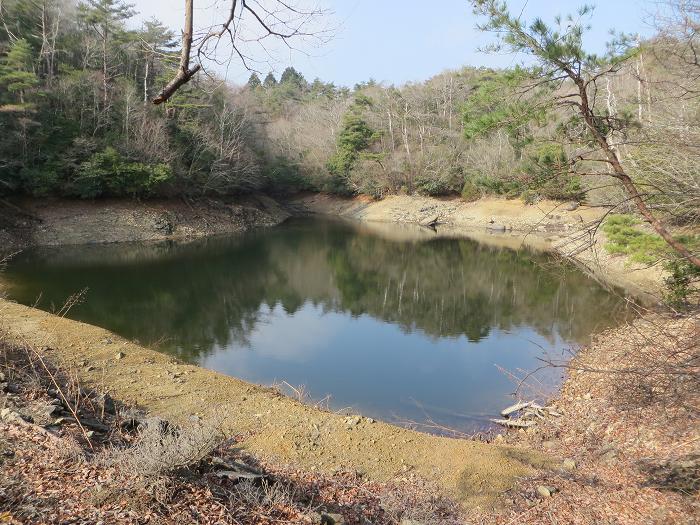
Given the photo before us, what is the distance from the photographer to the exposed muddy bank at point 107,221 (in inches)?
983

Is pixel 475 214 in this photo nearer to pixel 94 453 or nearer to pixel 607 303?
pixel 607 303

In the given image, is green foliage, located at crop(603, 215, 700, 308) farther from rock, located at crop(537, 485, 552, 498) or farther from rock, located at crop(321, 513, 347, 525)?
rock, located at crop(321, 513, 347, 525)

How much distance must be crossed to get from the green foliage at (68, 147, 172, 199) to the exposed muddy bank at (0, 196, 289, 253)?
972 mm

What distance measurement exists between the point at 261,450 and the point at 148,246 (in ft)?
75.0

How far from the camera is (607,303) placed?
1672 centimetres

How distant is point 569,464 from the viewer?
625 cm

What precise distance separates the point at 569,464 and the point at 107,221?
1094 inches

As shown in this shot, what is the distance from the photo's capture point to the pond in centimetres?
1065

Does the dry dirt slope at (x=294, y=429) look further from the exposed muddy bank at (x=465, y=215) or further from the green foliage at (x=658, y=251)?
the exposed muddy bank at (x=465, y=215)

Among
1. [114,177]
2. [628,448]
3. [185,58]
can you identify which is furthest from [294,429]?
[114,177]

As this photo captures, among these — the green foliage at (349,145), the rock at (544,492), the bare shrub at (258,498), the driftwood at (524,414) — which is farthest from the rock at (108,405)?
the green foliage at (349,145)

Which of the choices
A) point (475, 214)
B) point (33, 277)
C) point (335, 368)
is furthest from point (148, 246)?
point (475, 214)

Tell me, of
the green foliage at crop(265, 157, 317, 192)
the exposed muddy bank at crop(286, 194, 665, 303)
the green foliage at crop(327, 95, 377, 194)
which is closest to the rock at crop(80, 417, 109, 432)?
the exposed muddy bank at crop(286, 194, 665, 303)

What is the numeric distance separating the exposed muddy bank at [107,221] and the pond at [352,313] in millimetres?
1526
